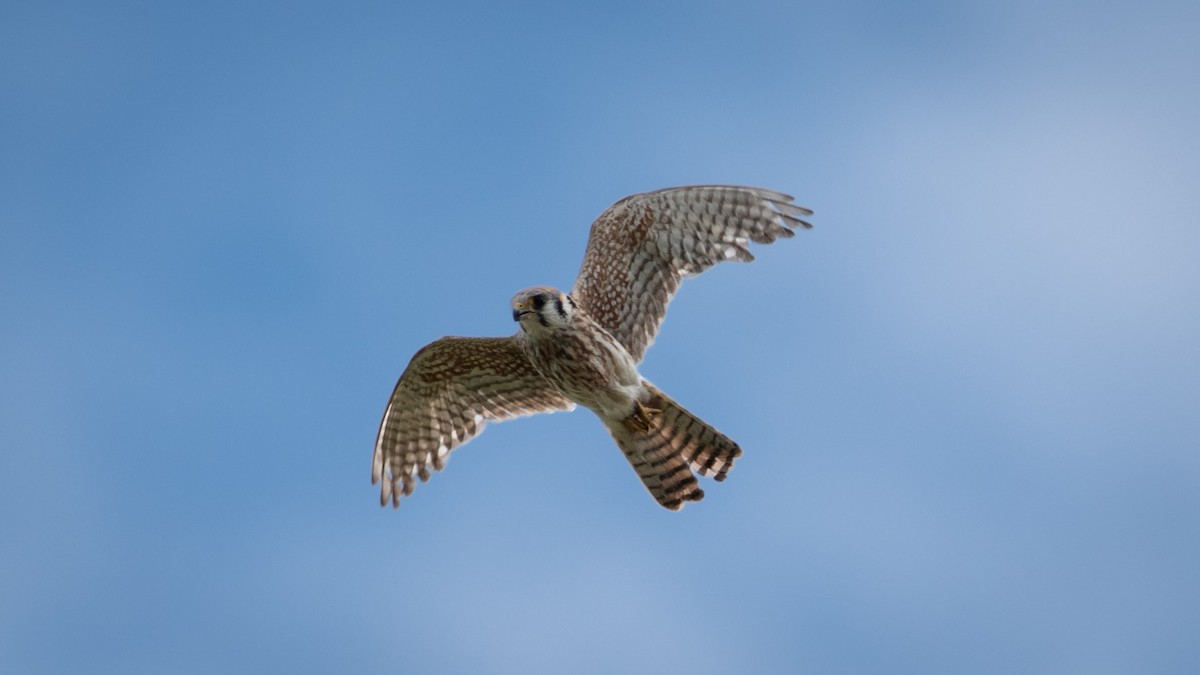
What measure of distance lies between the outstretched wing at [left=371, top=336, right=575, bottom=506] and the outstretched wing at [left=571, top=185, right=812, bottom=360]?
809 mm

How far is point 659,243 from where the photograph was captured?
32.8ft

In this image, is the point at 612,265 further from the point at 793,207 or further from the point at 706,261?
the point at 793,207

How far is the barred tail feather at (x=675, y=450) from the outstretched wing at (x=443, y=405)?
868mm

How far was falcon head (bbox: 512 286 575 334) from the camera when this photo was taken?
30.4ft

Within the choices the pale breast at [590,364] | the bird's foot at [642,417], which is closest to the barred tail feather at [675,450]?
the bird's foot at [642,417]

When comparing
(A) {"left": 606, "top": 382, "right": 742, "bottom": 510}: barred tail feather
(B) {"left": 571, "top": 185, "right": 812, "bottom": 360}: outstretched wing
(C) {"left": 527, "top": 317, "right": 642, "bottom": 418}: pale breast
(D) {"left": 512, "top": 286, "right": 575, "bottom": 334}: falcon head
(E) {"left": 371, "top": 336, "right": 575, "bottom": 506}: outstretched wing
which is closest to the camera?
(D) {"left": 512, "top": 286, "right": 575, "bottom": 334}: falcon head

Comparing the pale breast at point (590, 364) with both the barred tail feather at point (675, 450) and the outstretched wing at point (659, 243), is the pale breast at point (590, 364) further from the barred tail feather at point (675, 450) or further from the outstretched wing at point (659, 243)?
the outstretched wing at point (659, 243)

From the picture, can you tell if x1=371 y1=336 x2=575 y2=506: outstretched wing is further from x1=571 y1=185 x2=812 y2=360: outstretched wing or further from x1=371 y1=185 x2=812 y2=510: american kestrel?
x1=571 y1=185 x2=812 y2=360: outstretched wing

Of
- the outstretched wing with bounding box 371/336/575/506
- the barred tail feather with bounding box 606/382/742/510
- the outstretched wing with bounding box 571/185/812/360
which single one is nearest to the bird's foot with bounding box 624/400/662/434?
the barred tail feather with bounding box 606/382/742/510

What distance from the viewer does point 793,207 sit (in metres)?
9.81

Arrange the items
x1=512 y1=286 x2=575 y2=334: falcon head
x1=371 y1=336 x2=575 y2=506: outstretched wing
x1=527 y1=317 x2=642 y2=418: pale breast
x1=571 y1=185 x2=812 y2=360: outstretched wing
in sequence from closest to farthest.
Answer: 1. x1=512 y1=286 x2=575 y2=334: falcon head
2. x1=527 y1=317 x2=642 y2=418: pale breast
3. x1=571 y1=185 x2=812 y2=360: outstretched wing
4. x1=371 y1=336 x2=575 y2=506: outstretched wing

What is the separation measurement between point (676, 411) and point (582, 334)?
34.7 inches

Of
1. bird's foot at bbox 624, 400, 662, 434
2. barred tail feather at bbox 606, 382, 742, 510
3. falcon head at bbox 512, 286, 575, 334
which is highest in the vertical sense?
falcon head at bbox 512, 286, 575, 334

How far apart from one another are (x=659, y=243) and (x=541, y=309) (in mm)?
1192
